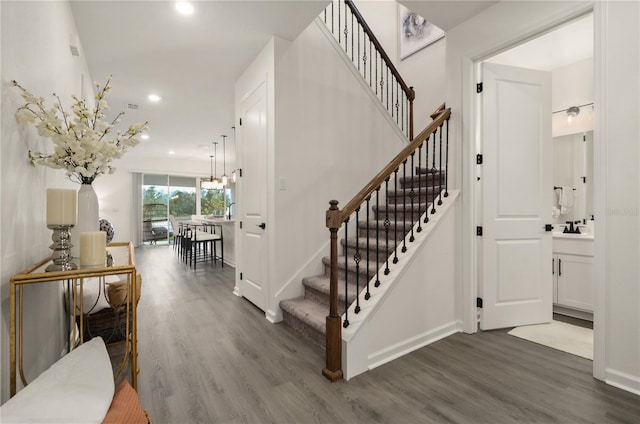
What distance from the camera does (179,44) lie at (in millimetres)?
3150

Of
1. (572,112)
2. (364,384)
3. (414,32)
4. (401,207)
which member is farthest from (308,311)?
(414,32)

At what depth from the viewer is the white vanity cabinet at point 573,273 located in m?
3.02

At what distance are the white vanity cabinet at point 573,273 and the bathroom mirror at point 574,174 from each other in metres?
0.64

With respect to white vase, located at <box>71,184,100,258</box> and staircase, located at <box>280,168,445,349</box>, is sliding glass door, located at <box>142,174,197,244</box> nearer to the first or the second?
staircase, located at <box>280,168,445,349</box>

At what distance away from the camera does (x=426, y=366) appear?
7.02 feet

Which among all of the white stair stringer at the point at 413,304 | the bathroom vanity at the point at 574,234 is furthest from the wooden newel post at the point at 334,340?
the bathroom vanity at the point at 574,234

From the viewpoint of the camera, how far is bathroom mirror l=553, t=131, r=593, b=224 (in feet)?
11.5

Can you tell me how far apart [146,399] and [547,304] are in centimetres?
345

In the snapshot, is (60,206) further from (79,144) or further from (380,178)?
(380,178)

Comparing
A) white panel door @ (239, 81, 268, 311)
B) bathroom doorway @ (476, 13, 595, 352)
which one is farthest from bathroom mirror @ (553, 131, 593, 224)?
white panel door @ (239, 81, 268, 311)

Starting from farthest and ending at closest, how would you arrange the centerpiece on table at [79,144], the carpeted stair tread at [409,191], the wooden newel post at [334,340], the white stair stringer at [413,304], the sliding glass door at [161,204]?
the sliding glass door at [161,204] < the carpeted stair tread at [409,191] < the white stair stringer at [413,304] < the wooden newel post at [334,340] < the centerpiece on table at [79,144]

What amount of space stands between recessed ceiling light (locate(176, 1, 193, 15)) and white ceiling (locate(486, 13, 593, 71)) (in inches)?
119

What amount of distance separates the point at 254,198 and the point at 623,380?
3.33 m

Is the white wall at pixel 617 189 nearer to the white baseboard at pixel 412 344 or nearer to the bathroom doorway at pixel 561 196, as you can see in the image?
the bathroom doorway at pixel 561 196
